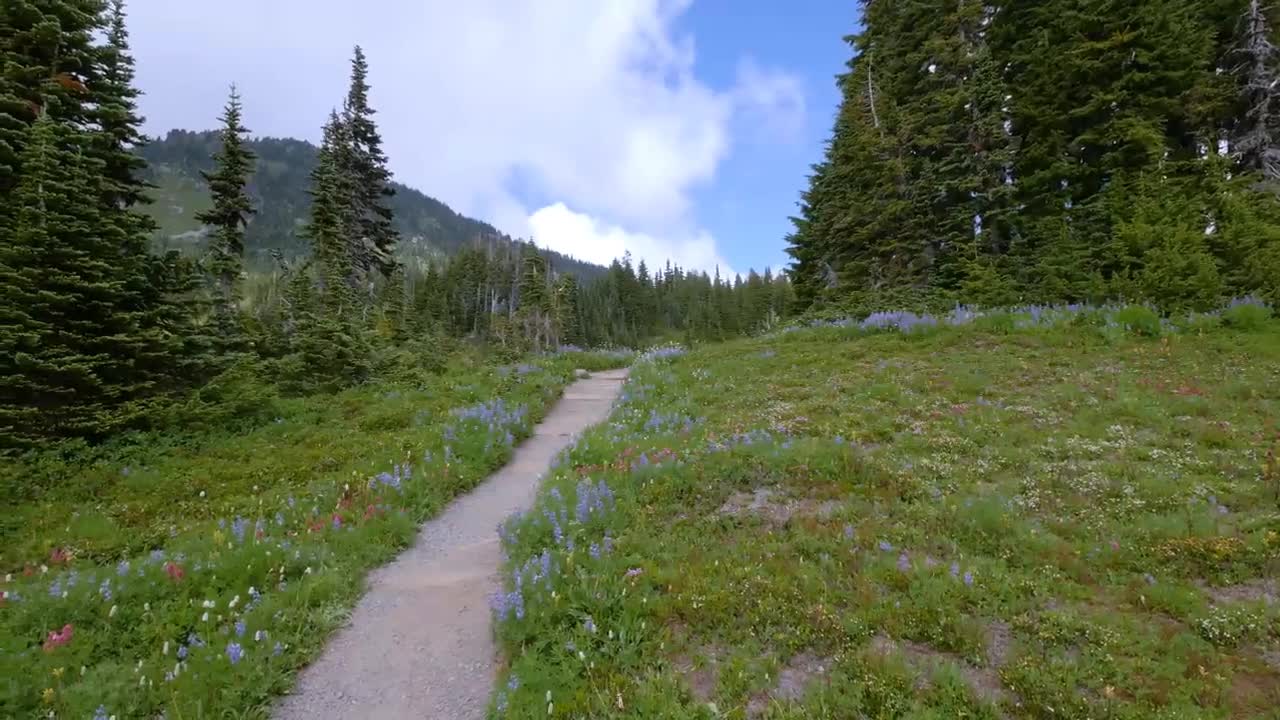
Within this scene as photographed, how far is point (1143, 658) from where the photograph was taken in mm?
4250

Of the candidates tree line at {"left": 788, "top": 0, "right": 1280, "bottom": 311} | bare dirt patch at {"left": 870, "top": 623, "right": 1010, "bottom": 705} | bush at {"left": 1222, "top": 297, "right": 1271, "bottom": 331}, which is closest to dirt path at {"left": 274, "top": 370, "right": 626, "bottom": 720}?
bare dirt patch at {"left": 870, "top": 623, "right": 1010, "bottom": 705}

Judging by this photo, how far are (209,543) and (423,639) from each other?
3.71m

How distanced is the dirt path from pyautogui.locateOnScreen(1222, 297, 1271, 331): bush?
17298 millimetres

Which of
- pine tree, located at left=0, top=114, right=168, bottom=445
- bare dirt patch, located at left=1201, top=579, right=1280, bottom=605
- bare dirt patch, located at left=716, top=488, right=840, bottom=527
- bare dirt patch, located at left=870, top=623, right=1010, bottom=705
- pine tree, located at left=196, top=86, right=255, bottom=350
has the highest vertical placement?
pine tree, located at left=196, top=86, right=255, bottom=350

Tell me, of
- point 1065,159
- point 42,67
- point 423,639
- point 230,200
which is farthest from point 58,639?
point 1065,159

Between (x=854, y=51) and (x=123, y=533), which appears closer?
(x=123, y=533)

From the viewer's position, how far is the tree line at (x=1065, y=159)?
1698 centimetres

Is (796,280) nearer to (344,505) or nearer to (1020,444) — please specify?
(1020,444)

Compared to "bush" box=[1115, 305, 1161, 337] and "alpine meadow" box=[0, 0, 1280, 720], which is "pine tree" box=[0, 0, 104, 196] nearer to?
"alpine meadow" box=[0, 0, 1280, 720]

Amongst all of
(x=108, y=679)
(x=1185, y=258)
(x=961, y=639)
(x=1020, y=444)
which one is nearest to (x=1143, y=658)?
(x=961, y=639)

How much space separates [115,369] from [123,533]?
6.19m

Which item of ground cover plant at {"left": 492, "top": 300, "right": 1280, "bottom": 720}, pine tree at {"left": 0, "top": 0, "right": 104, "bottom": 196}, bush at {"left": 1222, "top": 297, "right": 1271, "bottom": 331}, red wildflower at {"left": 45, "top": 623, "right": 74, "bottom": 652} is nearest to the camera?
ground cover plant at {"left": 492, "top": 300, "right": 1280, "bottom": 720}

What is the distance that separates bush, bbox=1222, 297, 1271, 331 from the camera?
43.8 feet

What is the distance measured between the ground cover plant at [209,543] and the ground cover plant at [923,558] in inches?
86.8
